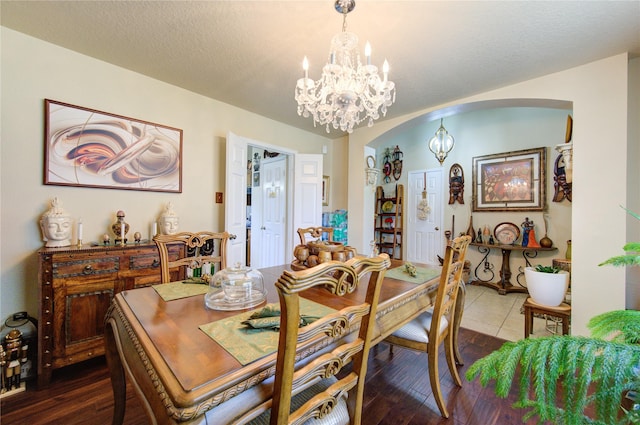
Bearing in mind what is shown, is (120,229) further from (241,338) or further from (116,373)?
(241,338)

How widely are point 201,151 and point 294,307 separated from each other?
2.87 metres

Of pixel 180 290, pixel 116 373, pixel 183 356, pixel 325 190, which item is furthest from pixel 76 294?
pixel 325 190

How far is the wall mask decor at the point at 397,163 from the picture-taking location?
17.7 feet

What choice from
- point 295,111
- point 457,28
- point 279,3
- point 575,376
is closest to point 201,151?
point 295,111

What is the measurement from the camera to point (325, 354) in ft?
2.69

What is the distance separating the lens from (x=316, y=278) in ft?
2.07

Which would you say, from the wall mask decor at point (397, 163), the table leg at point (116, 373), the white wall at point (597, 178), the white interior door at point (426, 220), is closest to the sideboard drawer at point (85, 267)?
the table leg at point (116, 373)

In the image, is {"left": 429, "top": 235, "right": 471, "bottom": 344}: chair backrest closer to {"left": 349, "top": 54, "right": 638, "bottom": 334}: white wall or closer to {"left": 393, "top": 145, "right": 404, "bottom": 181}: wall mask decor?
{"left": 349, "top": 54, "right": 638, "bottom": 334}: white wall

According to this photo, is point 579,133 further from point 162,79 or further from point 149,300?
point 162,79

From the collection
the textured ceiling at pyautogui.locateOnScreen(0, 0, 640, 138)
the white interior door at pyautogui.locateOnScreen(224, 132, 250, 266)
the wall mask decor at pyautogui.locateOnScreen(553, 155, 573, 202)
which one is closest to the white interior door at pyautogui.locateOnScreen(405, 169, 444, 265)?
the wall mask decor at pyautogui.locateOnScreen(553, 155, 573, 202)

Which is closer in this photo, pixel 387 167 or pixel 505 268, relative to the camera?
pixel 505 268

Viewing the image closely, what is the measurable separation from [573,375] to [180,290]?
149 centimetres

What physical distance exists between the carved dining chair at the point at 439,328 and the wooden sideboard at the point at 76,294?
6.98ft

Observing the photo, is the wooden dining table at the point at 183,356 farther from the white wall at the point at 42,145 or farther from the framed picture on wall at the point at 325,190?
the framed picture on wall at the point at 325,190
